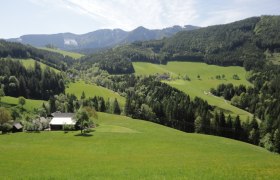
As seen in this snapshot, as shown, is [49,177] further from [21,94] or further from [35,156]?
[21,94]

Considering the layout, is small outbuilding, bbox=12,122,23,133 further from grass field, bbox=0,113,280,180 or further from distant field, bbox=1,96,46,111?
distant field, bbox=1,96,46,111

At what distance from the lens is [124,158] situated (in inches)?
2372

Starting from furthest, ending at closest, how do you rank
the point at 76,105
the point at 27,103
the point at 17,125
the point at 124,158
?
1. the point at 27,103
2. the point at 76,105
3. the point at 17,125
4. the point at 124,158


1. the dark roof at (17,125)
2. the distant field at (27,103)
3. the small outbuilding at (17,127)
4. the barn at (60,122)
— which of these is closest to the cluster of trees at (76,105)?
the distant field at (27,103)

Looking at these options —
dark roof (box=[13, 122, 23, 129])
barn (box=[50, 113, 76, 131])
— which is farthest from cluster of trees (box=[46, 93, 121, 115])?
dark roof (box=[13, 122, 23, 129])

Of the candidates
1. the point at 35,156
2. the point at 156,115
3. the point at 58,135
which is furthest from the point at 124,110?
the point at 35,156

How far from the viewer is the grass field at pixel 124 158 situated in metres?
41.0

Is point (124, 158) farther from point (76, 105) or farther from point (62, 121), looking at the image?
point (76, 105)

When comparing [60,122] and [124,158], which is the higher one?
→ [124,158]

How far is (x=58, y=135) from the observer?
94.2 meters

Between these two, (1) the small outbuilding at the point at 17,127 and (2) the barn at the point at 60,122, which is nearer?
(1) the small outbuilding at the point at 17,127

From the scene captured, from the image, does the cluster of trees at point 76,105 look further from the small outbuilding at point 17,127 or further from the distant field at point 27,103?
the small outbuilding at point 17,127

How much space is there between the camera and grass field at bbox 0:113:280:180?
41000 millimetres

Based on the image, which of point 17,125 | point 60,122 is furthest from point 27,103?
point 60,122
